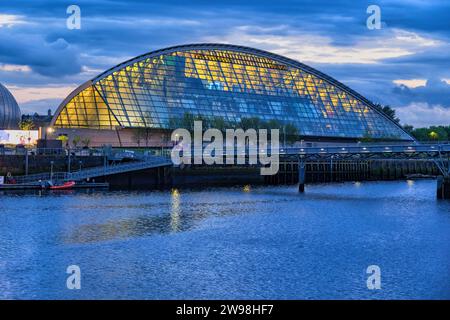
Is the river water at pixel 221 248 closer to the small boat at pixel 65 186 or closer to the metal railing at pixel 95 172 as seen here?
the small boat at pixel 65 186

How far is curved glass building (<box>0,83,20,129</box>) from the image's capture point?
13862 cm

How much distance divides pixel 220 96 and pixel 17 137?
4684cm

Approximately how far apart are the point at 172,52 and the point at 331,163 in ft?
148

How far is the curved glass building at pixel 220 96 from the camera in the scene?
459ft

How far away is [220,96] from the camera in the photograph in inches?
6255

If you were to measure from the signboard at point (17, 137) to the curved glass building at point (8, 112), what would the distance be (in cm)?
987

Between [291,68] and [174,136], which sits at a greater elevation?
[291,68]

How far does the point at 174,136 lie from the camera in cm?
14088

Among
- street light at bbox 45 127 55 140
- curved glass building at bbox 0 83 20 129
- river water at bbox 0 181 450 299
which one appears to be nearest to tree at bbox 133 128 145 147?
street light at bbox 45 127 55 140

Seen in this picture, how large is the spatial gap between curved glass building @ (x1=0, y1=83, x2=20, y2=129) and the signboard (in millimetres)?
9868

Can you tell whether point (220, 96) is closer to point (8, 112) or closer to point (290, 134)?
point (290, 134)
